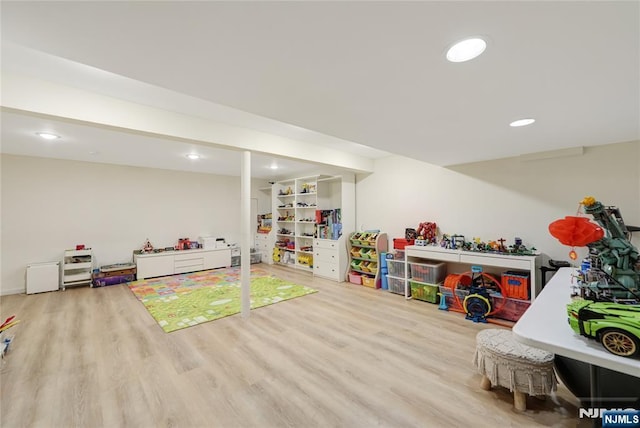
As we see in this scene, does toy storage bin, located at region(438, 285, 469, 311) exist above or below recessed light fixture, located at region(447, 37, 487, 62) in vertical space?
below

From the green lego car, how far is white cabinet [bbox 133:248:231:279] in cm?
641

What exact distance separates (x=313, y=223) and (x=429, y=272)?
2.90 meters

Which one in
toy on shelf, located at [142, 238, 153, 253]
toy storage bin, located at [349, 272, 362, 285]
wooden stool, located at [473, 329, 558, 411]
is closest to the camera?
wooden stool, located at [473, 329, 558, 411]

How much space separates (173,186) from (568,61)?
688 centimetres

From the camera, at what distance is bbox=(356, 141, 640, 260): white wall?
2.86m

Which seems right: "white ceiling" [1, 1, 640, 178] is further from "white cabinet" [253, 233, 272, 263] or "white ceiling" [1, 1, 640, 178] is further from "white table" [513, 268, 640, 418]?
"white cabinet" [253, 233, 272, 263]

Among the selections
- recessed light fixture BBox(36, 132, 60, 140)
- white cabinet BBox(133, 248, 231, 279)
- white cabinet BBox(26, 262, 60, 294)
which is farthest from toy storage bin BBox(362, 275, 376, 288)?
white cabinet BBox(26, 262, 60, 294)

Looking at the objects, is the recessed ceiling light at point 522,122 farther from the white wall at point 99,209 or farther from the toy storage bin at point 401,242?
the white wall at point 99,209

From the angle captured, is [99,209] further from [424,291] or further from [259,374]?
[424,291]

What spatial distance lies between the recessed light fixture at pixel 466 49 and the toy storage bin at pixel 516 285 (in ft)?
9.70

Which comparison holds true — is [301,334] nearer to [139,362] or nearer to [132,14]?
[139,362]

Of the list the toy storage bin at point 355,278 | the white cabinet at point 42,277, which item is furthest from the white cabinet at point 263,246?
the white cabinet at point 42,277

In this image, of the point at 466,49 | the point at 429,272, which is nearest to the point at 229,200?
the point at 429,272

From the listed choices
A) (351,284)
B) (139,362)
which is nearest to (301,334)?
(139,362)
